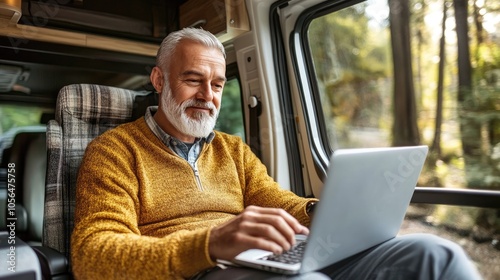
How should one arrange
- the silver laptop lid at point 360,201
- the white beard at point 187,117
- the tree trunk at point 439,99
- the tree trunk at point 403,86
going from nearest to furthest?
1. the silver laptop lid at point 360,201
2. the white beard at point 187,117
3. the tree trunk at point 439,99
4. the tree trunk at point 403,86

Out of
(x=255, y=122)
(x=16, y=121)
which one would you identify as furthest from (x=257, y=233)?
(x=16, y=121)

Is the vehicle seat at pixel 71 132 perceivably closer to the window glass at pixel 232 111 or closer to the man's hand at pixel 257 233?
the window glass at pixel 232 111

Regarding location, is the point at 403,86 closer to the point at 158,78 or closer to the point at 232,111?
the point at 232,111

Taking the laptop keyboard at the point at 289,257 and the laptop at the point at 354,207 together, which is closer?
the laptop at the point at 354,207

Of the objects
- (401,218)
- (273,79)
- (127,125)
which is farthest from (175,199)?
(273,79)

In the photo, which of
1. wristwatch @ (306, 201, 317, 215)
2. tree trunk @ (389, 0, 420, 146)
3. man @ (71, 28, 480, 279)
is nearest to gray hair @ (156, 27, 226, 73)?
man @ (71, 28, 480, 279)

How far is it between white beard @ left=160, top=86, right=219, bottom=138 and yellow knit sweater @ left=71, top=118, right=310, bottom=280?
0.09m

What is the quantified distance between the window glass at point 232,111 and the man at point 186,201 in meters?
0.59

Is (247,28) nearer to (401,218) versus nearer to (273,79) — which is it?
(273,79)

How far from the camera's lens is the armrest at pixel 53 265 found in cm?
128

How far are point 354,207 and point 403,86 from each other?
2070mm

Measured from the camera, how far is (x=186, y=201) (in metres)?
1.57

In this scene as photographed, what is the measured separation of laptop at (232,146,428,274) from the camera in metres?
0.96

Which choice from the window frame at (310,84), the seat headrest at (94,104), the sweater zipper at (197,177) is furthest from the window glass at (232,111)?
the sweater zipper at (197,177)
